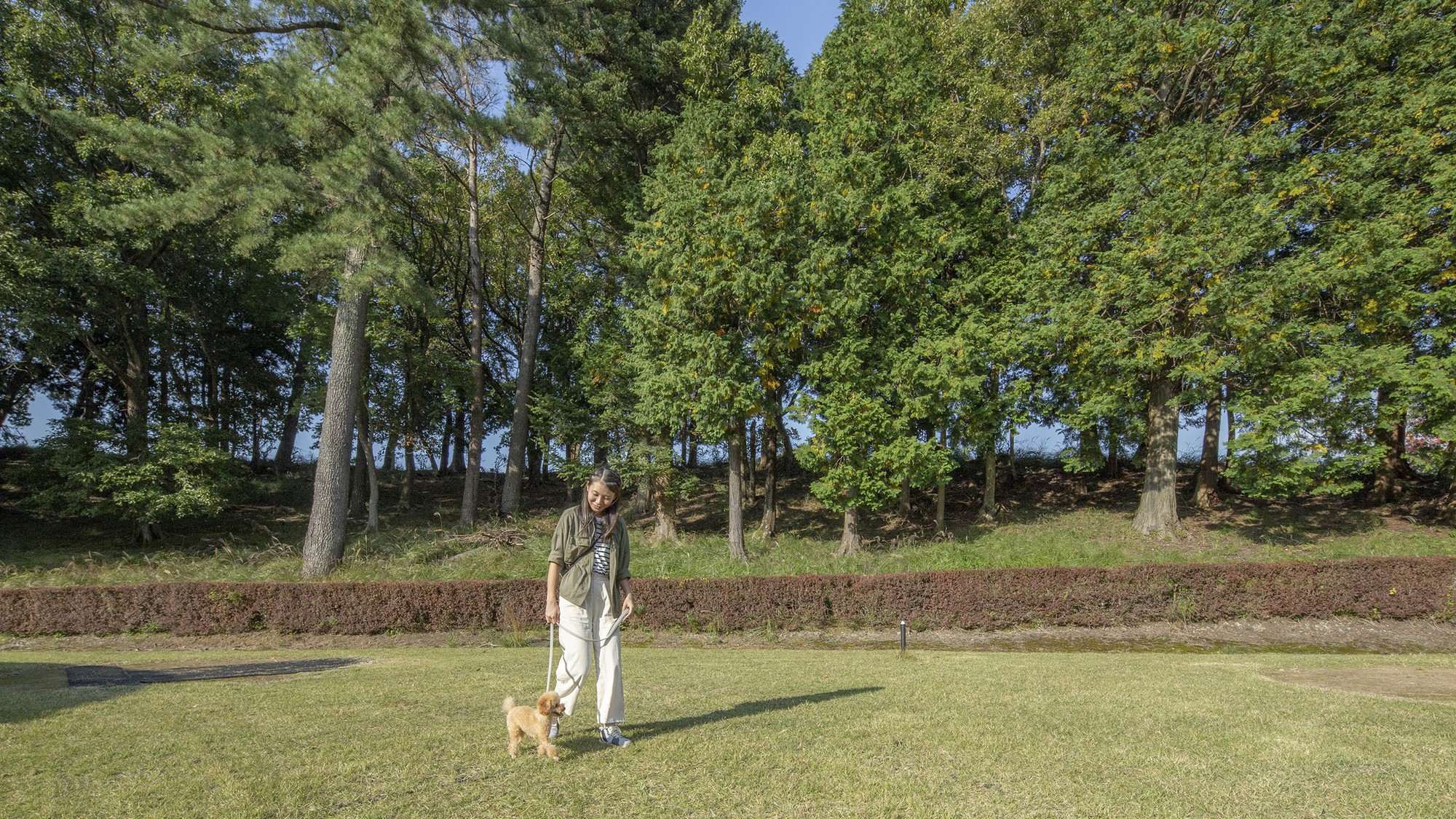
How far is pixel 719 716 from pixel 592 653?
4.39 feet

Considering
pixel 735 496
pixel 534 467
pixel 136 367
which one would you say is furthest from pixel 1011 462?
pixel 136 367

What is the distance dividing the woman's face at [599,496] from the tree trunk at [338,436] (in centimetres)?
1297

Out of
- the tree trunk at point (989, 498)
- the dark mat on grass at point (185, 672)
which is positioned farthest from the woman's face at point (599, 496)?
the tree trunk at point (989, 498)

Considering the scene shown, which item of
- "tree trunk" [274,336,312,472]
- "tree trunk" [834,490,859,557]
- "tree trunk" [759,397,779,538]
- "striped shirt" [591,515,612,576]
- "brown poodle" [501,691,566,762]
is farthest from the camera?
"tree trunk" [274,336,312,472]

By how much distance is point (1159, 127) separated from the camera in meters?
17.9

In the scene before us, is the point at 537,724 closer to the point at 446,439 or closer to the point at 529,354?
the point at 529,354

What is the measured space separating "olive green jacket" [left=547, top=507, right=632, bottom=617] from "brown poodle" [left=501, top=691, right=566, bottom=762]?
0.66 meters

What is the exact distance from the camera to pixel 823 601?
1259 centimetres

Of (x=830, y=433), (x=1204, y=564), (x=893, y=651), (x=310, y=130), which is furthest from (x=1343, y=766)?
(x=310, y=130)

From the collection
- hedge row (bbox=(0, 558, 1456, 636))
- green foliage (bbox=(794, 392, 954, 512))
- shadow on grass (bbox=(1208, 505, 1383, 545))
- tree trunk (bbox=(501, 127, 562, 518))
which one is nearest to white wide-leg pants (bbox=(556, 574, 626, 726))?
hedge row (bbox=(0, 558, 1456, 636))

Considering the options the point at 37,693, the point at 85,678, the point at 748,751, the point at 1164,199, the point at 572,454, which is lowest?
the point at 85,678

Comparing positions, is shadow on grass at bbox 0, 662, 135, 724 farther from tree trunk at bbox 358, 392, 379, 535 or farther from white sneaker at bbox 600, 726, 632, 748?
tree trunk at bbox 358, 392, 379, 535

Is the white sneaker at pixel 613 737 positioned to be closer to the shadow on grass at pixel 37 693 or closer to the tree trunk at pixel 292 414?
the shadow on grass at pixel 37 693

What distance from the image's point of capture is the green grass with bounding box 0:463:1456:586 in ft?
51.0
